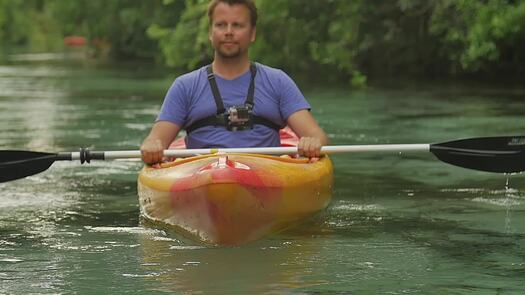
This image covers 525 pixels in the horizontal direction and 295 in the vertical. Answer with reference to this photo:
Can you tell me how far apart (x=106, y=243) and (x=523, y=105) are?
10737mm

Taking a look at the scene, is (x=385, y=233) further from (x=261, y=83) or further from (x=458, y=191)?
(x=458, y=191)

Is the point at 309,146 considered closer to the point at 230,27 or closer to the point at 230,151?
the point at 230,151

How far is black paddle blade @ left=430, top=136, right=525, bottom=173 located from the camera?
22.4 ft

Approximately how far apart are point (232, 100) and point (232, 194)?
1.08 m

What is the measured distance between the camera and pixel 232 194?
18.6ft

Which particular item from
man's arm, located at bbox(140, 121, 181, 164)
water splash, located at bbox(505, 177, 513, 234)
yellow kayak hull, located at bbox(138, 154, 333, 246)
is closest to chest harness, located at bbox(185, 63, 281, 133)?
man's arm, located at bbox(140, 121, 181, 164)

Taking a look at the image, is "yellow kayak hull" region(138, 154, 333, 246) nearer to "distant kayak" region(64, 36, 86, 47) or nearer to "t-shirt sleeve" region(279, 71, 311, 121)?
"t-shirt sleeve" region(279, 71, 311, 121)

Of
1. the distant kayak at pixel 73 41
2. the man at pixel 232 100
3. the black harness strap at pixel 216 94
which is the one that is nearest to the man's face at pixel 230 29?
the man at pixel 232 100

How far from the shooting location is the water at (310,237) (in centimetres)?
529

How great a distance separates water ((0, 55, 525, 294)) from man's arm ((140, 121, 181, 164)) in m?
0.44

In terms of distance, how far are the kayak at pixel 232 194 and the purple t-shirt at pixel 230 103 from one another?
1.10 feet

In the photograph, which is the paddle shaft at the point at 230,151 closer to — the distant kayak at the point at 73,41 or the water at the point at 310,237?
the water at the point at 310,237

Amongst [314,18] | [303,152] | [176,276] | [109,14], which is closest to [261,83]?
[303,152]

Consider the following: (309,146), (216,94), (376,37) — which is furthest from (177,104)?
(376,37)
